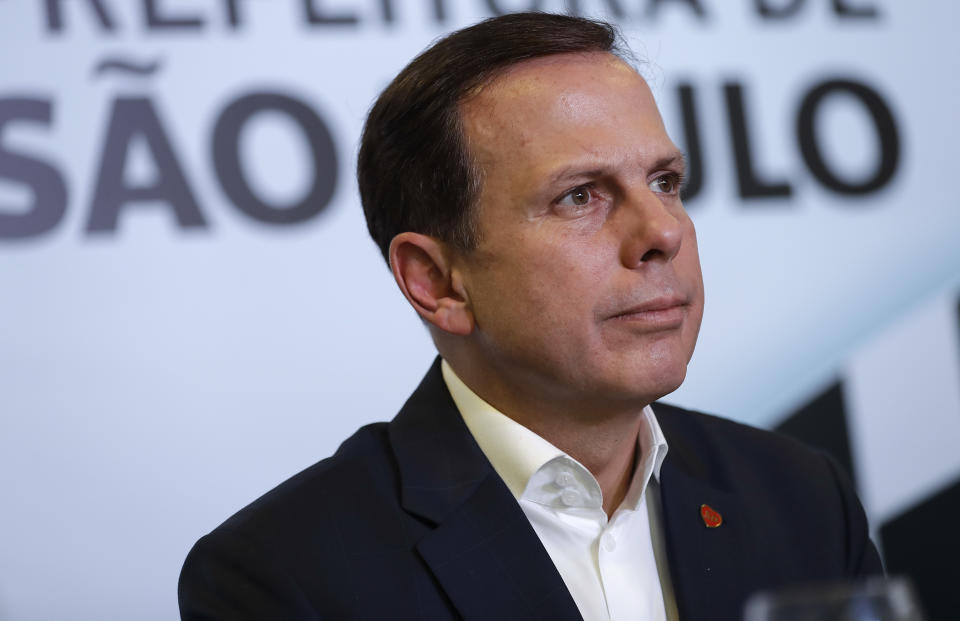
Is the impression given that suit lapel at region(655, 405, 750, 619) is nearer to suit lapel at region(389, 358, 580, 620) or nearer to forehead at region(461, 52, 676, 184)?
suit lapel at region(389, 358, 580, 620)

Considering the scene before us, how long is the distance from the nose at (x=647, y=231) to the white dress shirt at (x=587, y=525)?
1.06ft

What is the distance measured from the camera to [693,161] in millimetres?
3215

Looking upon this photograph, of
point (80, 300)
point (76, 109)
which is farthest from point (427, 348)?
point (76, 109)

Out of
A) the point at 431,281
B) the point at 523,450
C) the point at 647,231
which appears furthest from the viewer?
the point at 431,281

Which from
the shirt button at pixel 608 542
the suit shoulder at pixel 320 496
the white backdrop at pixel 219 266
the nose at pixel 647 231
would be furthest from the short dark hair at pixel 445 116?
the white backdrop at pixel 219 266

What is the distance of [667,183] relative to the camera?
1.84 m

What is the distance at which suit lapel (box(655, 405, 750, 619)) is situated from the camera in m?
1.73

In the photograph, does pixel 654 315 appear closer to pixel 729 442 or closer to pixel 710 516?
pixel 710 516

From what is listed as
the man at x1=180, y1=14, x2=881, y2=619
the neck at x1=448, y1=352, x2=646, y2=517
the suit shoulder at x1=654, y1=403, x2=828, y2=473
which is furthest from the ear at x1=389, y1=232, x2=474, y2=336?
the suit shoulder at x1=654, y1=403, x2=828, y2=473

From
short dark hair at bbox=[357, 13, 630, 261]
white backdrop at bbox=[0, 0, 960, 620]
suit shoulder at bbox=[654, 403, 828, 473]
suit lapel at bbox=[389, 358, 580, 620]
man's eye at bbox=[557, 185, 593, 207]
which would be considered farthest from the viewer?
white backdrop at bbox=[0, 0, 960, 620]

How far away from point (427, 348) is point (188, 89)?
2.86ft

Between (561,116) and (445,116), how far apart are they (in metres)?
0.22

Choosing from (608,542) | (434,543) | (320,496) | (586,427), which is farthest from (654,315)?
(320,496)

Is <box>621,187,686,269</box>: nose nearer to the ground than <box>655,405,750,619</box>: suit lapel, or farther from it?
farther from it
